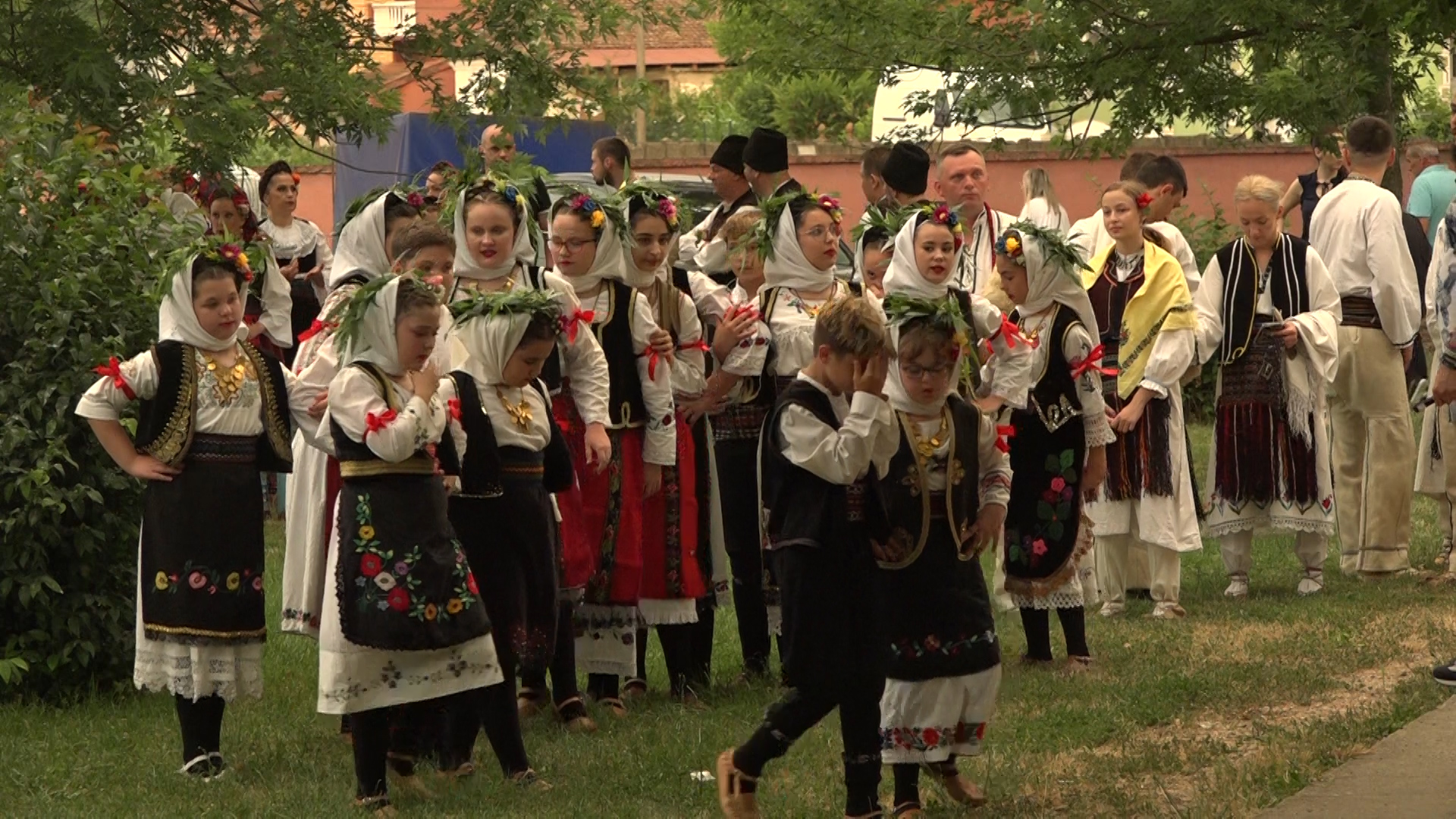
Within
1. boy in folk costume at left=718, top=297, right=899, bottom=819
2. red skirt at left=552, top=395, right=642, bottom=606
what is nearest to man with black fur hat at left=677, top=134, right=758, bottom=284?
red skirt at left=552, top=395, right=642, bottom=606

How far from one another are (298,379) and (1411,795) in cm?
368

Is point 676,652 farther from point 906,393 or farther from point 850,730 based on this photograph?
point 906,393

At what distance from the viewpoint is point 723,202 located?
31.7 ft

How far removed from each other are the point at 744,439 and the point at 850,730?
8.57 ft

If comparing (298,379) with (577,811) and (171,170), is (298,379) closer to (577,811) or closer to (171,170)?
(577,811)

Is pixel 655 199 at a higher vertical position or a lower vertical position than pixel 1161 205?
lower

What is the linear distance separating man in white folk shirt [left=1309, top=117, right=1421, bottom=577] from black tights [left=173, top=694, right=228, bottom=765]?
6179 mm

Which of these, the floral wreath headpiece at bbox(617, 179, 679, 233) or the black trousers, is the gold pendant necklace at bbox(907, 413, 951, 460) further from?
the black trousers

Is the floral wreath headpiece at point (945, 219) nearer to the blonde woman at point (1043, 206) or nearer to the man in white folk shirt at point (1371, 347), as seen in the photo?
the man in white folk shirt at point (1371, 347)

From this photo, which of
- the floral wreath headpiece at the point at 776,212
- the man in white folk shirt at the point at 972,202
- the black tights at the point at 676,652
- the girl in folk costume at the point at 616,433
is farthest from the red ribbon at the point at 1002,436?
the man in white folk shirt at the point at 972,202

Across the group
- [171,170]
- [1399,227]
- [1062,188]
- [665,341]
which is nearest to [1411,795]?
[665,341]

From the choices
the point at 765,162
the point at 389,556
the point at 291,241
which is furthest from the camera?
the point at 291,241

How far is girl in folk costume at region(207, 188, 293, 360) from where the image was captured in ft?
34.2

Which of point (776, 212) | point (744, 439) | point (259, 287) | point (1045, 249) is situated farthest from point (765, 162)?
point (259, 287)
